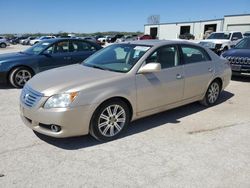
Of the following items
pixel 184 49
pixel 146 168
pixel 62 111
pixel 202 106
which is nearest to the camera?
pixel 146 168

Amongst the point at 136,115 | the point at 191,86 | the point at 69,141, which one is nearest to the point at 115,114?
the point at 136,115

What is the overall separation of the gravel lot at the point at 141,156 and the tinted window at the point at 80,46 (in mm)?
4081

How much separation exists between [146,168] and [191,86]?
2398 millimetres

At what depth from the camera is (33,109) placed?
3697 millimetres

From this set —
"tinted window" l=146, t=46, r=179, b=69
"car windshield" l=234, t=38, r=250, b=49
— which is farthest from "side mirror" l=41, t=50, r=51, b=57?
"car windshield" l=234, t=38, r=250, b=49

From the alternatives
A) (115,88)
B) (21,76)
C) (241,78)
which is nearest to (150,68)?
(115,88)

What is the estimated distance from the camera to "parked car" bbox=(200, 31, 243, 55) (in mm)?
17109

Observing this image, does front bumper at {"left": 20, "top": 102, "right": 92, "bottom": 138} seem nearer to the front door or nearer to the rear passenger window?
the front door

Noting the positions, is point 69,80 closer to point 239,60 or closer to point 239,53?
point 239,60

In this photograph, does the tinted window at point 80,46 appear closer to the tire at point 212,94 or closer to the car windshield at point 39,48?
the car windshield at point 39,48

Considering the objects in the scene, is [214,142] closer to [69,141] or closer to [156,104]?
[156,104]

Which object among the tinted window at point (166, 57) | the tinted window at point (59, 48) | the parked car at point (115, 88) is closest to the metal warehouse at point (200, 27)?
the tinted window at point (59, 48)

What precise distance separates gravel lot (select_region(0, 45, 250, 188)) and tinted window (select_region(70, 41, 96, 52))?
161 inches

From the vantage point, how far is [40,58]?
310 inches
